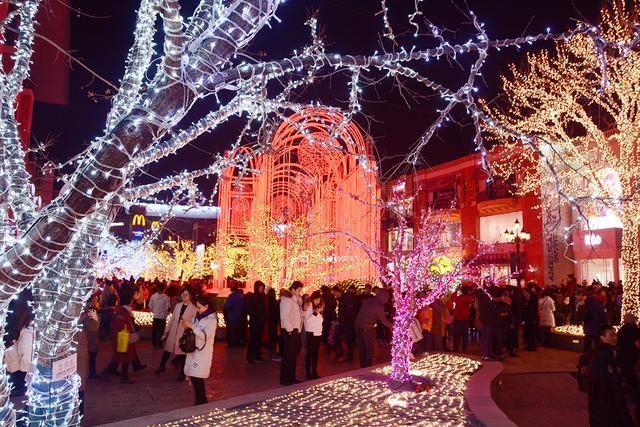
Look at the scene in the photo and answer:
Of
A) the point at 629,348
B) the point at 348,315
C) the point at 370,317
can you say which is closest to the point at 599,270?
the point at 348,315

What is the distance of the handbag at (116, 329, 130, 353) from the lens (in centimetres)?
1049

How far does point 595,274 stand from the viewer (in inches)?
1261

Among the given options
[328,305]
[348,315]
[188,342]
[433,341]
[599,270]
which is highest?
[599,270]

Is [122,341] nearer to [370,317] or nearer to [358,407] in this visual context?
[370,317]

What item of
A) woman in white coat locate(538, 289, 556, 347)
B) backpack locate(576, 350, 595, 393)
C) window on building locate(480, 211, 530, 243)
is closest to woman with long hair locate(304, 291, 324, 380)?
backpack locate(576, 350, 595, 393)

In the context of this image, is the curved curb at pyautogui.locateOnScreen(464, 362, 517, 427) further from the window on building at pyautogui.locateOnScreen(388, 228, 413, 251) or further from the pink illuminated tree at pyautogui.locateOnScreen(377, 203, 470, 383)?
the window on building at pyautogui.locateOnScreen(388, 228, 413, 251)

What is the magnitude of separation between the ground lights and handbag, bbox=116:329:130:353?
3751mm

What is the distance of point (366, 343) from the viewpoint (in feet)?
37.2

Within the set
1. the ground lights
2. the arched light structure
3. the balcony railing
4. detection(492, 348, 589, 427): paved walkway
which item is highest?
the balcony railing

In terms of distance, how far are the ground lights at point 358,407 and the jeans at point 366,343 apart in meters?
1.17

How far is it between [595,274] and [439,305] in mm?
21203

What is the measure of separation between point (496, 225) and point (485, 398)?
34.3m

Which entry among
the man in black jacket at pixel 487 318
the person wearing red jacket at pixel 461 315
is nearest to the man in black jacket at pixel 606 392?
the man in black jacket at pixel 487 318

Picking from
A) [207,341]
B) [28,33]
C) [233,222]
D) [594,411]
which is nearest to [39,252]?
[28,33]
